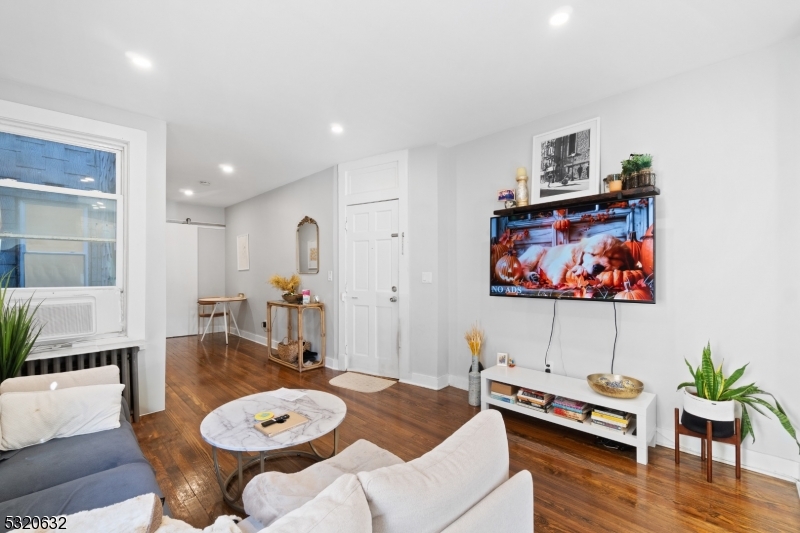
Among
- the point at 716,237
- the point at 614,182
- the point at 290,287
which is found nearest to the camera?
the point at 716,237

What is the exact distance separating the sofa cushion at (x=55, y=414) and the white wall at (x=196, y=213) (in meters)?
5.44

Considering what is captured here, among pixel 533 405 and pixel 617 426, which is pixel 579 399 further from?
pixel 533 405

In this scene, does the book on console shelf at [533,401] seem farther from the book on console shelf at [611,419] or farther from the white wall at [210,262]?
the white wall at [210,262]

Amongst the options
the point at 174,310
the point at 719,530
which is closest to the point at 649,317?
the point at 719,530

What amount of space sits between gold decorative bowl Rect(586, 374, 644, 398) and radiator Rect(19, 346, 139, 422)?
3.59 m

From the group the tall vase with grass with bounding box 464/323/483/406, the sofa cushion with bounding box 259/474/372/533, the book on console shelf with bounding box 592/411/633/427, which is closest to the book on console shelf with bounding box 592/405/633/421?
the book on console shelf with bounding box 592/411/633/427

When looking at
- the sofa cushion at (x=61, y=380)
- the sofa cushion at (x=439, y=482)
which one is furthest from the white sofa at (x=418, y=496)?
the sofa cushion at (x=61, y=380)

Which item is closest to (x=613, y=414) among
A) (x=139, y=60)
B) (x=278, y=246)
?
(x=139, y=60)

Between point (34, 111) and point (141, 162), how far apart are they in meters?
0.69

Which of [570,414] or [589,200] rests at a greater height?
[589,200]

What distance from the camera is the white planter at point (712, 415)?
2143mm

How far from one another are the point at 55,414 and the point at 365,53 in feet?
8.65

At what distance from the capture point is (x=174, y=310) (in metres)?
6.57

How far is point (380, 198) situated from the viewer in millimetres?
4199
